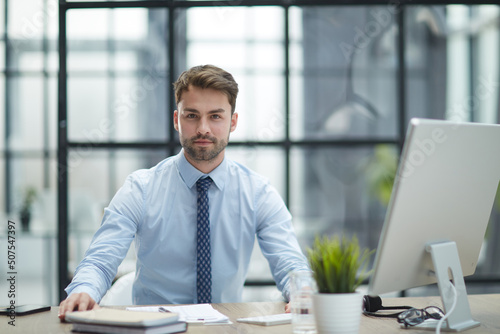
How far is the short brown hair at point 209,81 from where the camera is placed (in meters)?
2.37

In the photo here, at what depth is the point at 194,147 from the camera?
2.37 m

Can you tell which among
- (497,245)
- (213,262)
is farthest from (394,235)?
(497,245)

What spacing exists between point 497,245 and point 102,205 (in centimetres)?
280

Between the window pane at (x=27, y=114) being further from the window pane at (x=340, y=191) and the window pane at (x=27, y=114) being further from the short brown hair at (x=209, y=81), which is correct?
the short brown hair at (x=209, y=81)

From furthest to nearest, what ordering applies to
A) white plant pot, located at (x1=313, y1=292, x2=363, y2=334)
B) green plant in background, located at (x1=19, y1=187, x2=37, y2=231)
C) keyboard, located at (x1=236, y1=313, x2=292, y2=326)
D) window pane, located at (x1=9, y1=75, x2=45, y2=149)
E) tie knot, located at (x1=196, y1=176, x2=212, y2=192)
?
window pane, located at (x1=9, y1=75, x2=45, y2=149)
green plant in background, located at (x1=19, y1=187, x2=37, y2=231)
tie knot, located at (x1=196, y1=176, x2=212, y2=192)
keyboard, located at (x1=236, y1=313, x2=292, y2=326)
white plant pot, located at (x1=313, y1=292, x2=363, y2=334)

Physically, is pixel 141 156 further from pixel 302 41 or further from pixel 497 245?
pixel 497 245

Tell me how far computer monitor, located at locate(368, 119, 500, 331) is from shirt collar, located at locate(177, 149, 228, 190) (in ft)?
3.49

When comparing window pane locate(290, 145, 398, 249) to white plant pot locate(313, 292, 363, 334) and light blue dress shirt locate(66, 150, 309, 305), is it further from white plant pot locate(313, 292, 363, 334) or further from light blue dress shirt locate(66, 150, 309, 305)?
white plant pot locate(313, 292, 363, 334)

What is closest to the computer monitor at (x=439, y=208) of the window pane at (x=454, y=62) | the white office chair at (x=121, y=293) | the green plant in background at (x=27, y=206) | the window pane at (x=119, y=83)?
the white office chair at (x=121, y=293)

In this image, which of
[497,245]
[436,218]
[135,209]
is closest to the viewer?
[436,218]

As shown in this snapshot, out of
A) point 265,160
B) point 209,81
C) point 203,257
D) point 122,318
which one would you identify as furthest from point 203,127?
point 265,160

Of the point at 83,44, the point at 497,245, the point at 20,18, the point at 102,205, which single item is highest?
the point at 20,18

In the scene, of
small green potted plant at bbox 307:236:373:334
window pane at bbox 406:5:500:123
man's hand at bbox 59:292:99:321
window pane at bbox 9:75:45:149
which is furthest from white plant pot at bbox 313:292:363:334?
window pane at bbox 9:75:45:149

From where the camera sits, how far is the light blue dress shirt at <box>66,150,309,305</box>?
2312 millimetres
